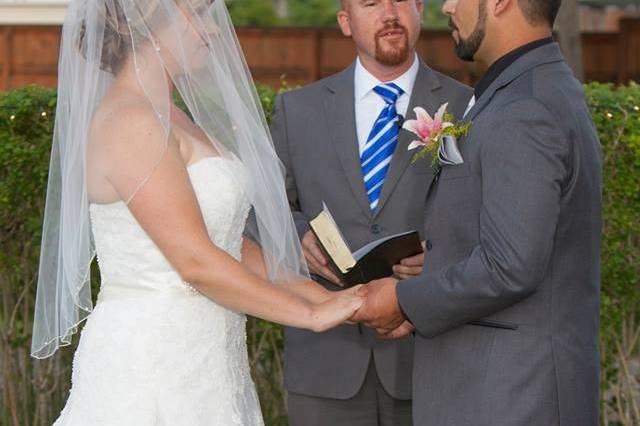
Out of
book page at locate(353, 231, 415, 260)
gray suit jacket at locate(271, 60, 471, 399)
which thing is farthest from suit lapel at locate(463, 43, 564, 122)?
gray suit jacket at locate(271, 60, 471, 399)

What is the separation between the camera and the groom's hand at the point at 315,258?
463 cm

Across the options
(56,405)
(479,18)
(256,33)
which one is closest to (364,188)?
(479,18)

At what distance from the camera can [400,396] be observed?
184 inches

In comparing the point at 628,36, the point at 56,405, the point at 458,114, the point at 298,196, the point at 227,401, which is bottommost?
the point at 56,405

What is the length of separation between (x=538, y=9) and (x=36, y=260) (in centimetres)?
326

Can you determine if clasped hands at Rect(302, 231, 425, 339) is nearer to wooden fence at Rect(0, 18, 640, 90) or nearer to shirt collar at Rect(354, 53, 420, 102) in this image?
shirt collar at Rect(354, 53, 420, 102)

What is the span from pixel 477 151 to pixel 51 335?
5.39 ft

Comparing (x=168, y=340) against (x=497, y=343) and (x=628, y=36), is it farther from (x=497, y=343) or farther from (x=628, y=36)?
(x=628, y=36)

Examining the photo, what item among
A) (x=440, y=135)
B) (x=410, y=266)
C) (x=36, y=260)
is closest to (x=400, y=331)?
(x=410, y=266)

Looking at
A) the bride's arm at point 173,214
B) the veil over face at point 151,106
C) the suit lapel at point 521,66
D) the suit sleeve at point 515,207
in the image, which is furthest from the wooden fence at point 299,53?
the suit sleeve at point 515,207

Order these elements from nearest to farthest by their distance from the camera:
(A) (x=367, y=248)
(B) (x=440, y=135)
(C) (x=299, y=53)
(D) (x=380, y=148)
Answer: (B) (x=440, y=135) < (A) (x=367, y=248) < (D) (x=380, y=148) < (C) (x=299, y=53)

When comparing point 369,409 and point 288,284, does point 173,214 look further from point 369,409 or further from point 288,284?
point 369,409

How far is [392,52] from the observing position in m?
4.86

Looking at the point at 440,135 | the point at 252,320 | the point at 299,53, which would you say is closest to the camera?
the point at 440,135
